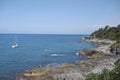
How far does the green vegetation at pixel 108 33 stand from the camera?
367ft

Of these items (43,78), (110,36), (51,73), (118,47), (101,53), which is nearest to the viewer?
(43,78)

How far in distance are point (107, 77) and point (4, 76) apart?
2416 cm

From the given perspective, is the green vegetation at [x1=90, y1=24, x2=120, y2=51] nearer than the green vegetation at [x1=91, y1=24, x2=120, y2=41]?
Yes

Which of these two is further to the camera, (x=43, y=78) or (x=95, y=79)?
(x=43, y=78)

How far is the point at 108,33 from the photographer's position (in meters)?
125

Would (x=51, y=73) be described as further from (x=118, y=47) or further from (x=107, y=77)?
(x=118, y=47)

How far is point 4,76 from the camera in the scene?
43688mm

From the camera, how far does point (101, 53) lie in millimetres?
67062

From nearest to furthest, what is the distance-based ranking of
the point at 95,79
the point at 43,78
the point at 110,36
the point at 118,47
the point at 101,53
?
the point at 95,79 < the point at 43,78 < the point at 101,53 < the point at 118,47 < the point at 110,36

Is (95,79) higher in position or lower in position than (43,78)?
higher

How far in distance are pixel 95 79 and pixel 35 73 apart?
20.2 m

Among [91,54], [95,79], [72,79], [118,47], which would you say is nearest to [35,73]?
[72,79]

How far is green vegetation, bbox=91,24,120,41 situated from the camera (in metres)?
112

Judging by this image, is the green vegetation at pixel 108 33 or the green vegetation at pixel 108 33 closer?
the green vegetation at pixel 108 33
